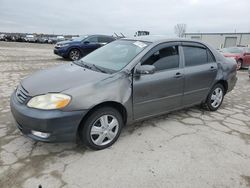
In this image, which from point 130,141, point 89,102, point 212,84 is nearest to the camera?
point 89,102

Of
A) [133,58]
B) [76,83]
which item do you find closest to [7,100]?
[76,83]

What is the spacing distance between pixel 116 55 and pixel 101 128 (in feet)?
4.35

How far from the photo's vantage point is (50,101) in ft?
9.12

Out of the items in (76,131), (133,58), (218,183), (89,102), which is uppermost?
(133,58)

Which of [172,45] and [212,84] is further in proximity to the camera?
[212,84]

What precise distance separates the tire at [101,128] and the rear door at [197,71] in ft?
5.08

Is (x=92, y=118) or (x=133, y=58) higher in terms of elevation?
(x=133, y=58)

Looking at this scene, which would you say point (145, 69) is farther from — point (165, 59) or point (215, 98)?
point (215, 98)

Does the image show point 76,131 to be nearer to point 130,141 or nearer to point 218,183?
point 130,141

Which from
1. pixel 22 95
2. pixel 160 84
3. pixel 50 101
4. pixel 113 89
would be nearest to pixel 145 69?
pixel 160 84

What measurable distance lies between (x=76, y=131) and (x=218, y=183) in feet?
5.78

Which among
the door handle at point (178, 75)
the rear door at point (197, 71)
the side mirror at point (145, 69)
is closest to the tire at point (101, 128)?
the side mirror at point (145, 69)

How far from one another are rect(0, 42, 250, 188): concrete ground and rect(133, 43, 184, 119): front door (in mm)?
419

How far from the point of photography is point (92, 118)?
2.98m
